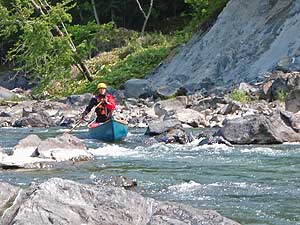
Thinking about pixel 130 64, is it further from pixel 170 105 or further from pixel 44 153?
pixel 44 153

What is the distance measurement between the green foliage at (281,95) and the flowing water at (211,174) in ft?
22.0

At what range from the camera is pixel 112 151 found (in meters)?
14.7

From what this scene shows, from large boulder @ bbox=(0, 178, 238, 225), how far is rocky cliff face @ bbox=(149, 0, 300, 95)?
58.6 ft

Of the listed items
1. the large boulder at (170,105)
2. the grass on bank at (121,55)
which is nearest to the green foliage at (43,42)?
Answer: the grass on bank at (121,55)

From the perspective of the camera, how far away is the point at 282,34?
2586 cm

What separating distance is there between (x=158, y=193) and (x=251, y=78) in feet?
53.6

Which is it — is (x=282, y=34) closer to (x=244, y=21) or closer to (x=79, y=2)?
(x=244, y=21)

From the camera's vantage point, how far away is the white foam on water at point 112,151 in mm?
14041

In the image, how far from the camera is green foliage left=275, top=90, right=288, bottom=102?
2095cm

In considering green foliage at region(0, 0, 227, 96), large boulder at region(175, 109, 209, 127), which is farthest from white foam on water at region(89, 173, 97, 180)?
green foliage at region(0, 0, 227, 96)

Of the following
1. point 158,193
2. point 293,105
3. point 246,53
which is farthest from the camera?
point 246,53

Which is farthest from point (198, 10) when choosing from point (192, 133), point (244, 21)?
point (192, 133)

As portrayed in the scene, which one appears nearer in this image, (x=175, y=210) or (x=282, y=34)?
(x=175, y=210)

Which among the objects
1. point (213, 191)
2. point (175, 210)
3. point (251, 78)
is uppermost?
point (175, 210)
